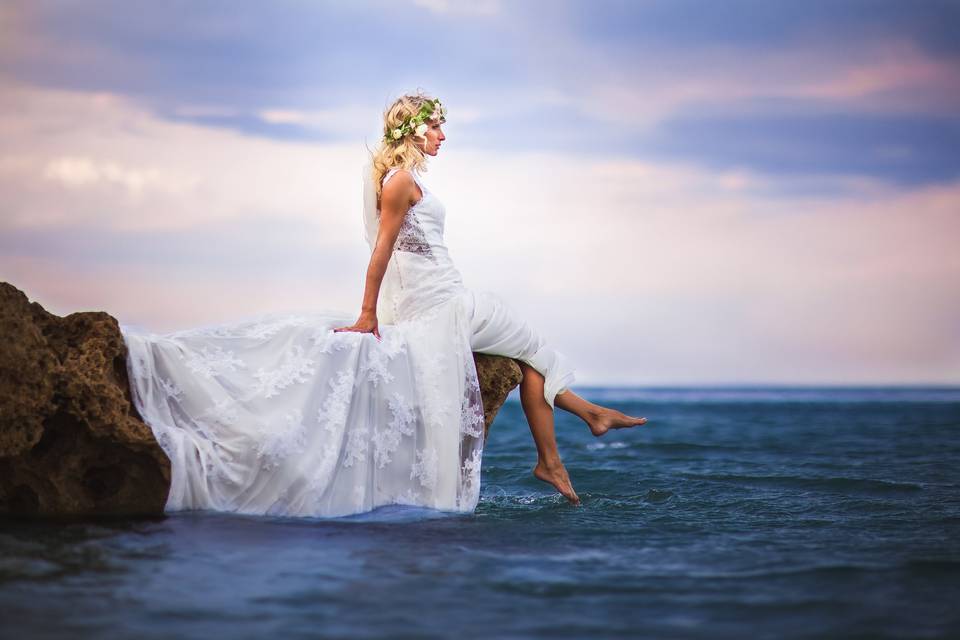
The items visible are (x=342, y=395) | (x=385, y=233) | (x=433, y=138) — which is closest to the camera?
(x=342, y=395)

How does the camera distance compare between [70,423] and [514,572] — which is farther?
[70,423]

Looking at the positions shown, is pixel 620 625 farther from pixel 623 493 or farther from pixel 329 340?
pixel 623 493

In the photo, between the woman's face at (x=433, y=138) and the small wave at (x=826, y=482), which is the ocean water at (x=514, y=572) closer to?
the small wave at (x=826, y=482)

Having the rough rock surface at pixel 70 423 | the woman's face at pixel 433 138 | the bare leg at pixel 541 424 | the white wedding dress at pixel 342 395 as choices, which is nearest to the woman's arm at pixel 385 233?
the white wedding dress at pixel 342 395

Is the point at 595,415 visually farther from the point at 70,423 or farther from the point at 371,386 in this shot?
the point at 70,423

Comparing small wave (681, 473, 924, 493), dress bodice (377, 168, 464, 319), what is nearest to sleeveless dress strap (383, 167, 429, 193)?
dress bodice (377, 168, 464, 319)

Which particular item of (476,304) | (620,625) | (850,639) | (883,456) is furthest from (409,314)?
(883,456)

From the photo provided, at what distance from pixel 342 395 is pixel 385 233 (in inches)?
45.2

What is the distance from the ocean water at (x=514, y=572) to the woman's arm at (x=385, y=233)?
131cm

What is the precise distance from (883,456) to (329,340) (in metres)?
8.05

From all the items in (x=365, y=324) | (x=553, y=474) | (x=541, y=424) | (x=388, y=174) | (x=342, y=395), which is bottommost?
(x=553, y=474)

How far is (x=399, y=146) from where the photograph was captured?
672cm

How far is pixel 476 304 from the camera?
6609mm
